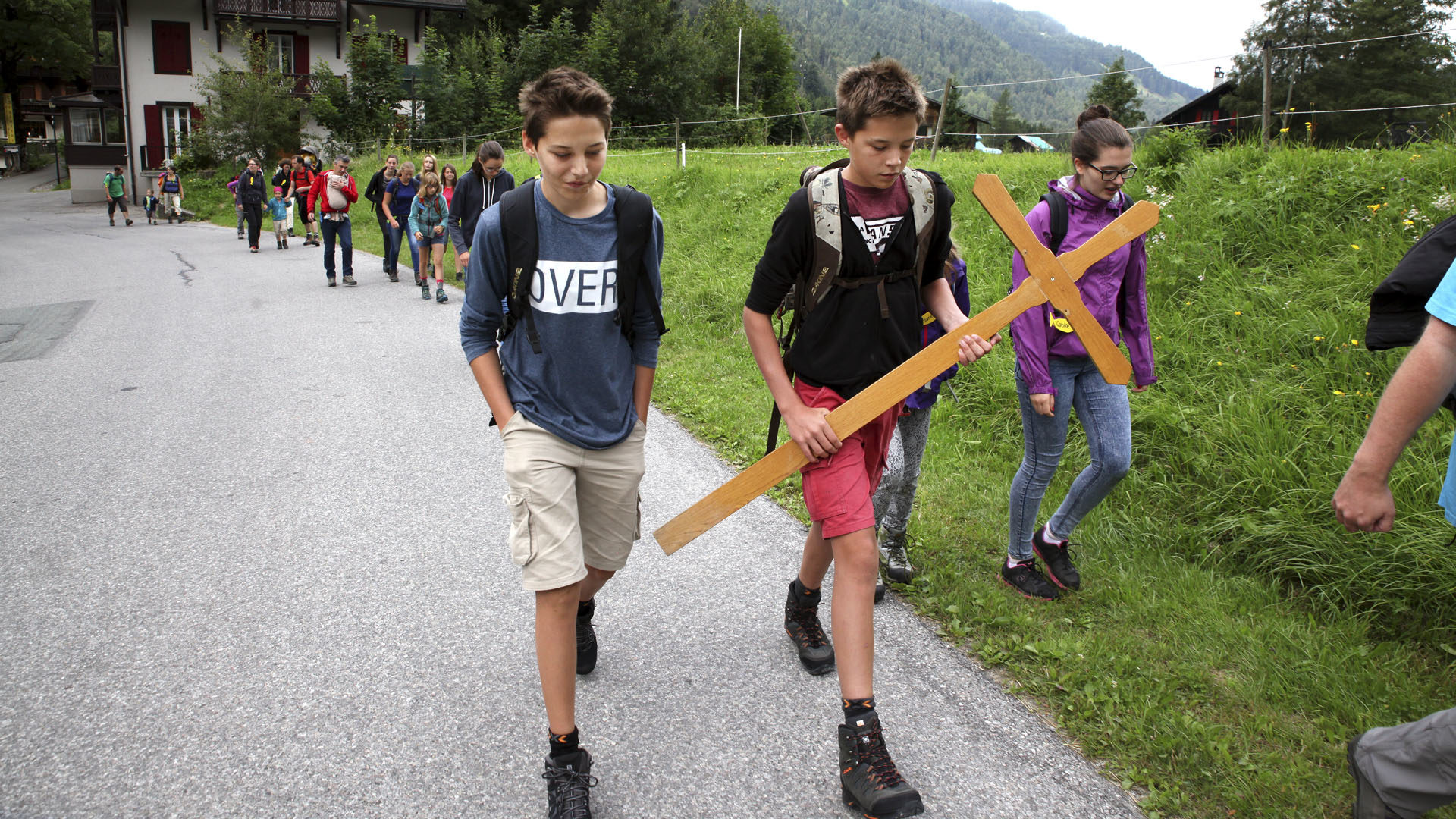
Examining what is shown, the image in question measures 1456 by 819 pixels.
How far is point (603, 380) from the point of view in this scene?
2717mm

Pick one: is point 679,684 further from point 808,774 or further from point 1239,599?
point 1239,599

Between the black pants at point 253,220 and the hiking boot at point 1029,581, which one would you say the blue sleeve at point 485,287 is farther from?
the black pants at point 253,220

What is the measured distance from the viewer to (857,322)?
2812 millimetres

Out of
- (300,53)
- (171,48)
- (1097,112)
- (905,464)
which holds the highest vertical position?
(300,53)

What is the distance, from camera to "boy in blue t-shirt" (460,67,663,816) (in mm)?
2541

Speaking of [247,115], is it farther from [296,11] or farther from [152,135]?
[296,11]

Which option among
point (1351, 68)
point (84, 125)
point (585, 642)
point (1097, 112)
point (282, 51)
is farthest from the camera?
point (84, 125)

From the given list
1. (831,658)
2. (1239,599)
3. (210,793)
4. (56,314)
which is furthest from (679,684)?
(56,314)

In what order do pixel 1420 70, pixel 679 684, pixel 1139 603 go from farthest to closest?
pixel 1420 70 → pixel 1139 603 → pixel 679 684

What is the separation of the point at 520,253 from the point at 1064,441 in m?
2.28

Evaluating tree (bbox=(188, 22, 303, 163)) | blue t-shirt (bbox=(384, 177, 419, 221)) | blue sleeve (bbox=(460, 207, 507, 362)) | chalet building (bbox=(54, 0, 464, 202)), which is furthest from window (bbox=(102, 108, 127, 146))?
blue sleeve (bbox=(460, 207, 507, 362))

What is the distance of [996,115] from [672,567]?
3357 inches

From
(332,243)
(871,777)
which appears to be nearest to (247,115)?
(332,243)

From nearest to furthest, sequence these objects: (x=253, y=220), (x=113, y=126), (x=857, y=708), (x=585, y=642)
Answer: (x=857, y=708) < (x=585, y=642) < (x=253, y=220) < (x=113, y=126)
